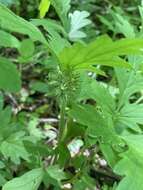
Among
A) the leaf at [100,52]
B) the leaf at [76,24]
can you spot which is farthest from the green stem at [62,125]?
the leaf at [76,24]

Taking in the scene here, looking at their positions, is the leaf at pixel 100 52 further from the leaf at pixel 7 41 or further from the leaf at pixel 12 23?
the leaf at pixel 7 41

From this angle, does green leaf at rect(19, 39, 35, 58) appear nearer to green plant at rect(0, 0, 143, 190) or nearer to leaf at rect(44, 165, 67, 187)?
green plant at rect(0, 0, 143, 190)

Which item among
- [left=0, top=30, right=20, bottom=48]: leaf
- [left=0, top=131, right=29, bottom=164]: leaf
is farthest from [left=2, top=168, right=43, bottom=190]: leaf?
[left=0, top=30, right=20, bottom=48]: leaf

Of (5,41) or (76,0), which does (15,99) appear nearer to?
(76,0)

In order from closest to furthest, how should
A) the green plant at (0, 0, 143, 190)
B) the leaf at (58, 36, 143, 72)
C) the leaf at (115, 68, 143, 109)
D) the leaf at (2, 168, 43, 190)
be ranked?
the leaf at (58, 36, 143, 72), the green plant at (0, 0, 143, 190), the leaf at (2, 168, 43, 190), the leaf at (115, 68, 143, 109)

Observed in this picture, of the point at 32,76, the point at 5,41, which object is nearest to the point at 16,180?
the point at 5,41

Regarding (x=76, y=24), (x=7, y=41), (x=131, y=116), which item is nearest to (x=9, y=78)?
(x=7, y=41)
